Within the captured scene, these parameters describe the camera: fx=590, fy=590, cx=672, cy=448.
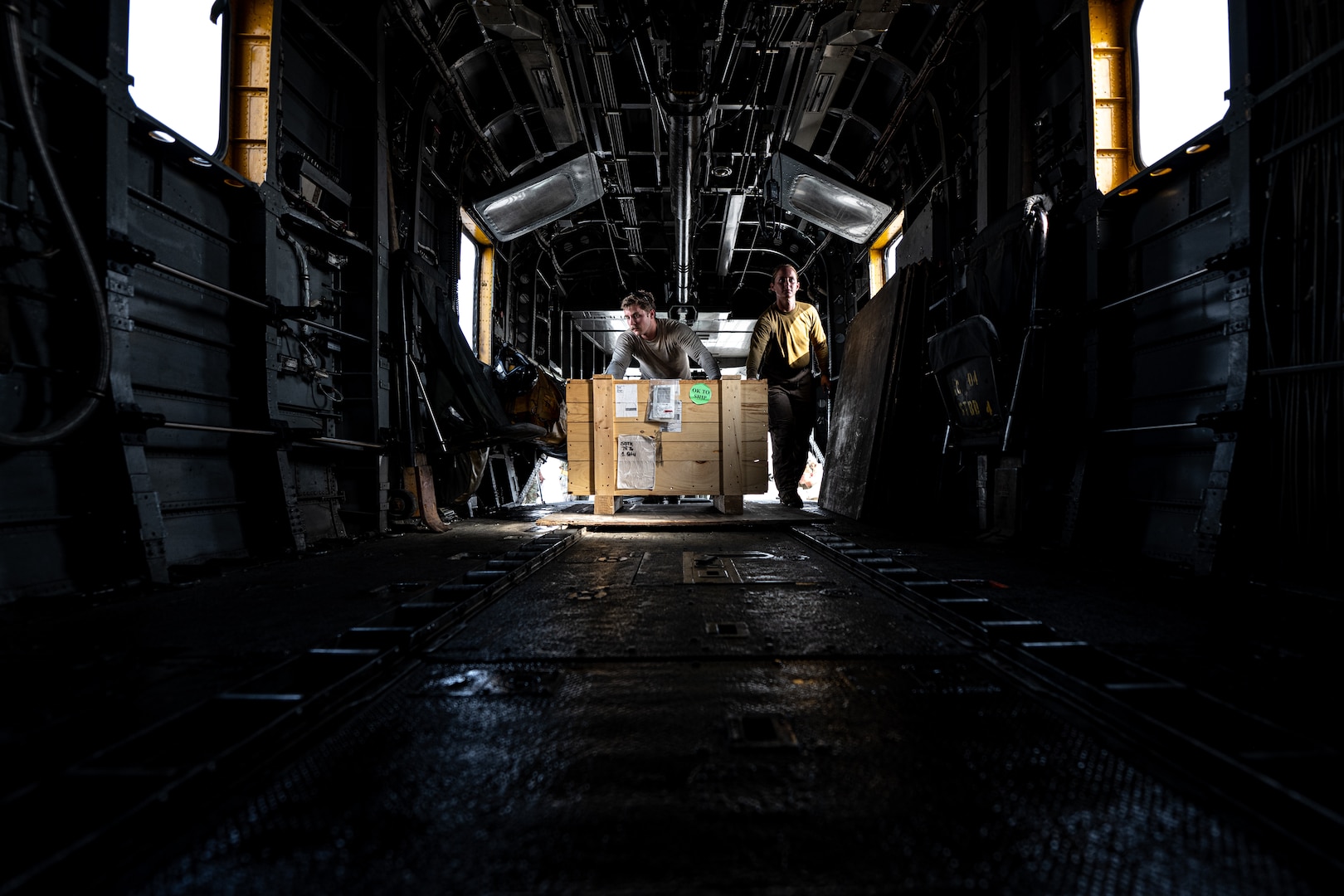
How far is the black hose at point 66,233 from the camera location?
94.3 inches

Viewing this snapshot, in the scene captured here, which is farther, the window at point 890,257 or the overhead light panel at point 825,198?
→ the window at point 890,257

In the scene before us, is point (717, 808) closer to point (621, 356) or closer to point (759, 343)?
point (621, 356)

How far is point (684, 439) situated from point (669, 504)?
202 centimetres

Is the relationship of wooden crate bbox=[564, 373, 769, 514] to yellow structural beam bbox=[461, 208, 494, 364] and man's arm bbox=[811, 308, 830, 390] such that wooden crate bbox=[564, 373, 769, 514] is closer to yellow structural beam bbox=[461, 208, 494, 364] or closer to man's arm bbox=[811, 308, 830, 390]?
man's arm bbox=[811, 308, 830, 390]

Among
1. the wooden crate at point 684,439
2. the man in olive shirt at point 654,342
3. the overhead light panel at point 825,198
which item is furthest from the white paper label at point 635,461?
the overhead light panel at point 825,198

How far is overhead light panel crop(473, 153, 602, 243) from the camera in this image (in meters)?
7.55

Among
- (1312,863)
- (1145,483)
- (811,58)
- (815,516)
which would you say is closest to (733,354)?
(811,58)

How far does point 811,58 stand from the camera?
6.41 metres

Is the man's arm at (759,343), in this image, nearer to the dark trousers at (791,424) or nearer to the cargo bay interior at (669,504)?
the dark trousers at (791,424)

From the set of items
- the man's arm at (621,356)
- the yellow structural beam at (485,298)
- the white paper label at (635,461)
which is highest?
the yellow structural beam at (485,298)

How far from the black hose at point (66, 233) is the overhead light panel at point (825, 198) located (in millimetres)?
6716

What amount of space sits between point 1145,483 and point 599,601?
341 cm

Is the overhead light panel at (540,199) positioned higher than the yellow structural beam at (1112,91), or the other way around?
the overhead light panel at (540,199)

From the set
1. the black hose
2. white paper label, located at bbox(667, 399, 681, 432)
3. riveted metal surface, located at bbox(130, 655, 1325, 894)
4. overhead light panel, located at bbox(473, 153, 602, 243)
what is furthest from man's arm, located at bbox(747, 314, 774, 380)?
riveted metal surface, located at bbox(130, 655, 1325, 894)
